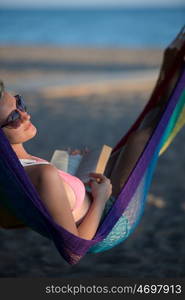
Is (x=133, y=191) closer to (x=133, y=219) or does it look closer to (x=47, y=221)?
(x=133, y=219)

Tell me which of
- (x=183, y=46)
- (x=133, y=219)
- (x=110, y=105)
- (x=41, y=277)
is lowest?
(x=110, y=105)

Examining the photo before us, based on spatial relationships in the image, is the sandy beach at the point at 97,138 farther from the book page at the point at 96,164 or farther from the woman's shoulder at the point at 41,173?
the woman's shoulder at the point at 41,173

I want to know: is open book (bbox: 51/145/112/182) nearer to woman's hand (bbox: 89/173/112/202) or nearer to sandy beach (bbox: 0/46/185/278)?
woman's hand (bbox: 89/173/112/202)

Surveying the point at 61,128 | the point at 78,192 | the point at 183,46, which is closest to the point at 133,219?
the point at 78,192

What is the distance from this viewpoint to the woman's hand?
6.27 feet

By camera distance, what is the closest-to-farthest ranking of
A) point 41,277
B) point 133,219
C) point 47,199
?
point 47,199 < point 133,219 < point 41,277

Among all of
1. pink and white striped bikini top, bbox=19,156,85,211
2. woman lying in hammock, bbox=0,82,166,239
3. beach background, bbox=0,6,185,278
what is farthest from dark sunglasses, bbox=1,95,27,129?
beach background, bbox=0,6,185,278

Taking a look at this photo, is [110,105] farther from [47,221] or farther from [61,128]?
[47,221]

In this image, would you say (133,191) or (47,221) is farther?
(133,191)

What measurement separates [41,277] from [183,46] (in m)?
1.43

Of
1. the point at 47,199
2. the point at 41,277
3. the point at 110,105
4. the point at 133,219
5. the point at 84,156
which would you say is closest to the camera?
the point at 47,199

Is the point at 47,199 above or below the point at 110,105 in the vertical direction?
above

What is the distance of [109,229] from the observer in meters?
1.90

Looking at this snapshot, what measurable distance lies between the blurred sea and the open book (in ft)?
64.4
